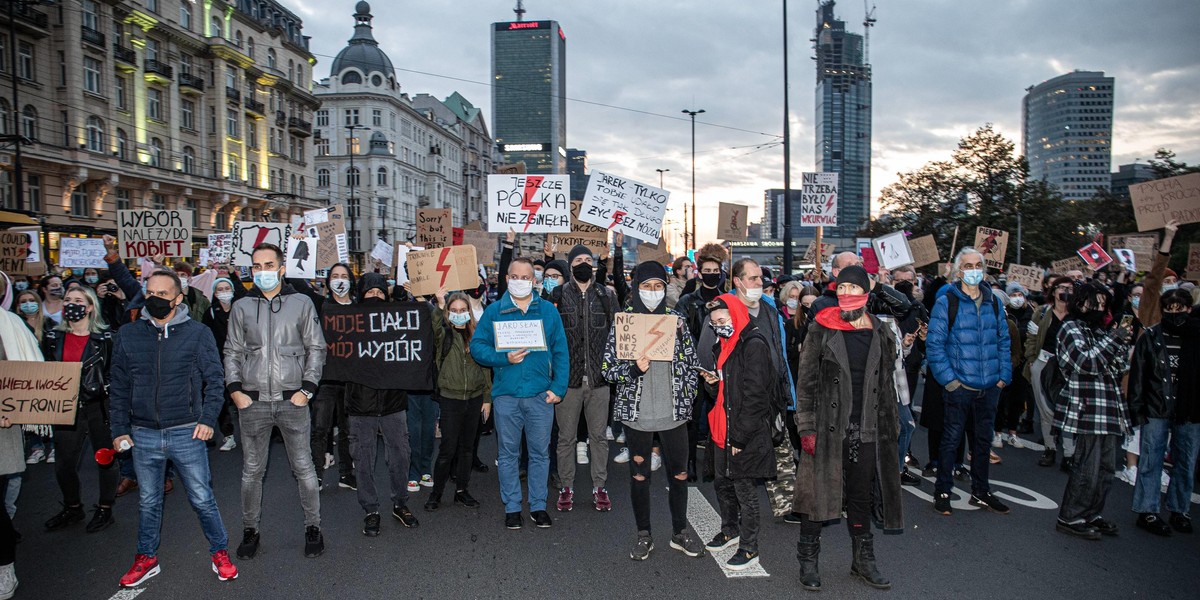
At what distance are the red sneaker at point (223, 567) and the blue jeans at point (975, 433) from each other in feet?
18.3

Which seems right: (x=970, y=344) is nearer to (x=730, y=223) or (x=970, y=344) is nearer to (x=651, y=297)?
(x=651, y=297)

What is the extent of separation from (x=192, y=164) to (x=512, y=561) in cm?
4648

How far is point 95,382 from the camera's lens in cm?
591

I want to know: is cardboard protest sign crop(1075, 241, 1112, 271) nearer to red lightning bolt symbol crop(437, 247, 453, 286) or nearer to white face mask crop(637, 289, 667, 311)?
white face mask crop(637, 289, 667, 311)

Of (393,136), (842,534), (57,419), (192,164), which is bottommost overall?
(842,534)

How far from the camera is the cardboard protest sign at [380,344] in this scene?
19.1 ft

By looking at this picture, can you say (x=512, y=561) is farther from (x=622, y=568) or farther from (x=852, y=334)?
(x=852, y=334)

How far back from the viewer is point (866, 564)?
15.4 ft

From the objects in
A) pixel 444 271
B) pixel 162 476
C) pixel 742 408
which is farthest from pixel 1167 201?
pixel 162 476

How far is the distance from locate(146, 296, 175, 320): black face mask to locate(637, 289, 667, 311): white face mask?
328cm

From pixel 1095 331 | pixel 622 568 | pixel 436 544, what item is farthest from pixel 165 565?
pixel 1095 331

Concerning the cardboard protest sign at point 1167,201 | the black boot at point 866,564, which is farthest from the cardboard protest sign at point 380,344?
the cardboard protest sign at point 1167,201

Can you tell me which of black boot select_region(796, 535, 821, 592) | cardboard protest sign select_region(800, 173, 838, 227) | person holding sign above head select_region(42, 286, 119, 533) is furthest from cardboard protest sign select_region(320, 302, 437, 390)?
cardboard protest sign select_region(800, 173, 838, 227)

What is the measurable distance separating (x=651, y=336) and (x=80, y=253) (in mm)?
11807
